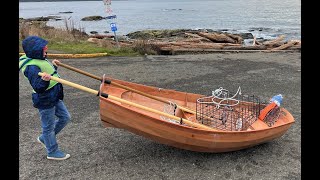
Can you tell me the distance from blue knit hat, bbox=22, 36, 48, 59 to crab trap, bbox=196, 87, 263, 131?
9.00ft

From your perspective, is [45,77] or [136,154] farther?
[136,154]

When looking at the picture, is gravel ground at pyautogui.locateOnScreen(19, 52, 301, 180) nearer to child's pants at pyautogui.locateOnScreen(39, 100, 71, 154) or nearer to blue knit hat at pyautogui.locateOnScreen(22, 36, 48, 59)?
child's pants at pyautogui.locateOnScreen(39, 100, 71, 154)

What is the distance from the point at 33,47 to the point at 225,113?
129 inches

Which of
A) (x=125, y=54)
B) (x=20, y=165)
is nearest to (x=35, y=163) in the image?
(x=20, y=165)

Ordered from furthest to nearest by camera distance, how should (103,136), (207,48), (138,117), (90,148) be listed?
1. (207,48)
2. (103,136)
3. (90,148)
4. (138,117)

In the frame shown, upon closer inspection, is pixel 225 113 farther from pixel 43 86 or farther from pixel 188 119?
pixel 43 86

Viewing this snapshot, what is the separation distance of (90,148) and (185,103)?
6.52ft

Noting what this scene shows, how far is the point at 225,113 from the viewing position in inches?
227

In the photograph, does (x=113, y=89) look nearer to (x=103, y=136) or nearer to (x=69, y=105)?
(x=103, y=136)

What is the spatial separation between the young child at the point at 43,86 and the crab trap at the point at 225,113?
2.41 metres

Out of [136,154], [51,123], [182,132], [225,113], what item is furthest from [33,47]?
[225,113]

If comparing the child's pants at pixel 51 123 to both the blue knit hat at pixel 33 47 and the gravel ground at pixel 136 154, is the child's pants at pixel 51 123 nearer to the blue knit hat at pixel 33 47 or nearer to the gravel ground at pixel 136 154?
the gravel ground at pixel 136 154

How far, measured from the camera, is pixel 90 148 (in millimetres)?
5828

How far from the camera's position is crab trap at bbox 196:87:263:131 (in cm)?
564
